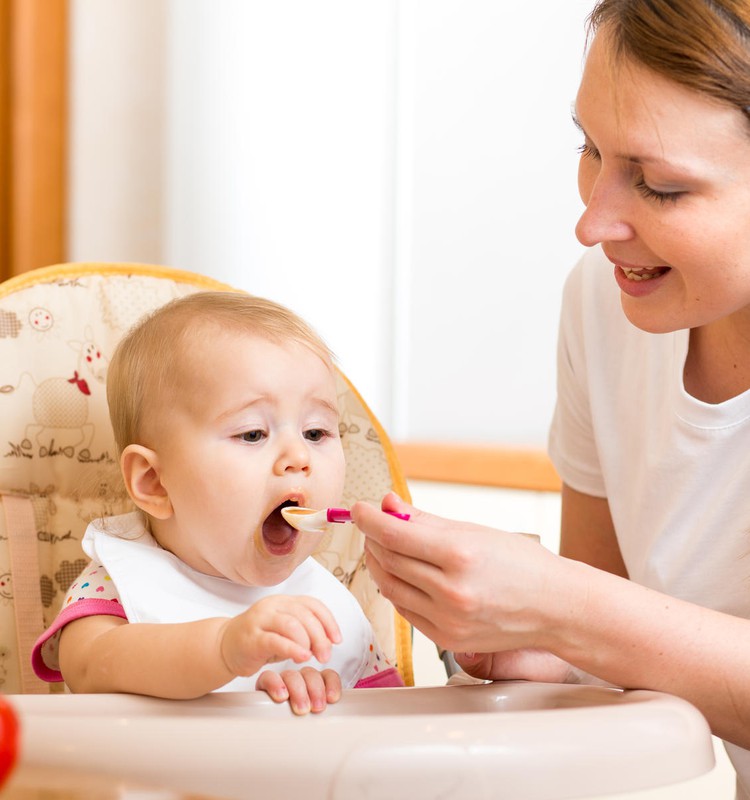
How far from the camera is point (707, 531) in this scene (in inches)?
41.6

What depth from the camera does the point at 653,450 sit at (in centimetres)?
110

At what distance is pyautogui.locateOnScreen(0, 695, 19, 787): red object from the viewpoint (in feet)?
1.08

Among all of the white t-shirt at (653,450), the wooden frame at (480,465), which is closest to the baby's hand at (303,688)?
the white t-shirt at (653,450)

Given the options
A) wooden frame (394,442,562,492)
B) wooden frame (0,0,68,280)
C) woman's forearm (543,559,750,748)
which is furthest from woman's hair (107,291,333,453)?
wooden frame (0,0,68,280)

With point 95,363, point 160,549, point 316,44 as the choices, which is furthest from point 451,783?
point 316,44

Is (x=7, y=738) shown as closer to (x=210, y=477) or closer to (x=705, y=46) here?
(x=210, y=477)

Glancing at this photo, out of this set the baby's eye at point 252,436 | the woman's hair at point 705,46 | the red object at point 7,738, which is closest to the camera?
the red object at point 7,738

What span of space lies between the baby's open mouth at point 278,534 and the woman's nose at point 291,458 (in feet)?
0.11

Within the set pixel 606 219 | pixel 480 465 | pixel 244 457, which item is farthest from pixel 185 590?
pixel 480 465

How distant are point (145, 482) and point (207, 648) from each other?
0.87ft

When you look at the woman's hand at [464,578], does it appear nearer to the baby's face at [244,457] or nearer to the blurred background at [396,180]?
the baby's face at [244,457]

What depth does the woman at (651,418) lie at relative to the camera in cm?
75

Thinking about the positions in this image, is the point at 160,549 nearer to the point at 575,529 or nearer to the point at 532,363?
the point at 575,529

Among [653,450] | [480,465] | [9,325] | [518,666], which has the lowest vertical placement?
[480,465]
